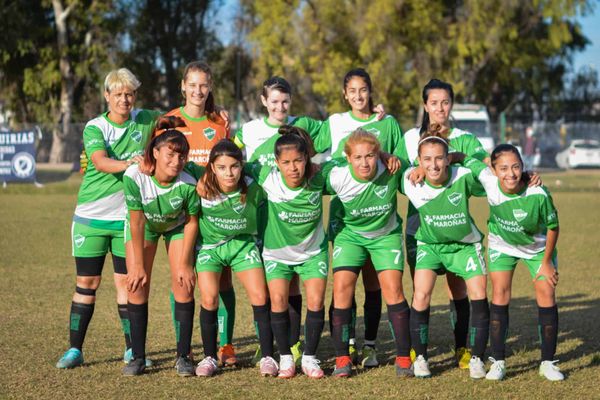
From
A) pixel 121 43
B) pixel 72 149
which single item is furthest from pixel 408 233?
pixel 121 43

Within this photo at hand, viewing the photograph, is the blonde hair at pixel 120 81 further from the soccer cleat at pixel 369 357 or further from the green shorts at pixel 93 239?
the soccer cleat at pixel 369 357

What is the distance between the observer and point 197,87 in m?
6.23

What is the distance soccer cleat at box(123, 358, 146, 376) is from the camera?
6003 millimetres

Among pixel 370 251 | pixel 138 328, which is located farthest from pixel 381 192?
pixel 138 328

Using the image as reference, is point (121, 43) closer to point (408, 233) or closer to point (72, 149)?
point (72, 149)

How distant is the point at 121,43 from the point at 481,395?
3800cm

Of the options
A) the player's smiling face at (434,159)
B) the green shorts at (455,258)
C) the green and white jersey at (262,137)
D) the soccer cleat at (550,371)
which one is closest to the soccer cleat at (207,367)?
the green and white jersey at (262,137)

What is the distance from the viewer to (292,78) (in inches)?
1526

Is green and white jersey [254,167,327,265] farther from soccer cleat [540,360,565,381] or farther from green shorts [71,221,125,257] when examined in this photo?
soccer cleat [540,360,565,381]

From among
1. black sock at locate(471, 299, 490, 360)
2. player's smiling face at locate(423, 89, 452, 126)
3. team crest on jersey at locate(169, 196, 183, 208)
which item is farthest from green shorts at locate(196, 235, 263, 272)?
player's smiling face at locate(423, 89, 452, 126)

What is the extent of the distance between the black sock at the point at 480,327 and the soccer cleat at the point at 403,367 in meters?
0.45

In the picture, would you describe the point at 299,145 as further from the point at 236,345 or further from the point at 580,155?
the point at 580,155

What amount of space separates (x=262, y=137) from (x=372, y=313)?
1518mm

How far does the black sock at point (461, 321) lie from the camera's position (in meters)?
6.50
